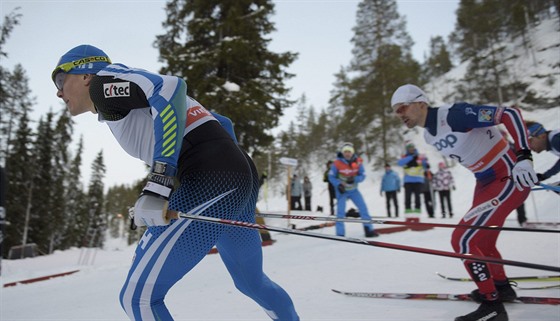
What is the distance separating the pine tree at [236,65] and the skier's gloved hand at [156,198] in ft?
34.9

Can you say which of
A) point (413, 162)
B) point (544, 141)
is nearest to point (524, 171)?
point (544, 141)

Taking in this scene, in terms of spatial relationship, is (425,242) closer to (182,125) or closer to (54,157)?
(182,125)

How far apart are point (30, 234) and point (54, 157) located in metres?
6.98

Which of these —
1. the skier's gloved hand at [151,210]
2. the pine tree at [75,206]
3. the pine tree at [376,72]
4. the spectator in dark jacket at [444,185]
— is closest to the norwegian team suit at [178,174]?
the skier's gloved hand at [151,210]

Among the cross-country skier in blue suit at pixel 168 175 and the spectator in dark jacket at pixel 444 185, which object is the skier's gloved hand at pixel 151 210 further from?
the spectator in dark jacket at pixel 444 185

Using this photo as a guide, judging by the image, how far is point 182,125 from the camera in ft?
5.41

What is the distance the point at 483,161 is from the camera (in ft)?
10.8

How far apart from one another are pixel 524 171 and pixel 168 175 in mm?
2671

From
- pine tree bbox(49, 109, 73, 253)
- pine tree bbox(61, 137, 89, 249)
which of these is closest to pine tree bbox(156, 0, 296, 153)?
pine tree bbox(49, 109, 73, 253)

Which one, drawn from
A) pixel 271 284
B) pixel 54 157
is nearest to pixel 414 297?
pixel 271 284

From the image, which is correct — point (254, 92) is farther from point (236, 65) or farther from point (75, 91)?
point (75, 91)

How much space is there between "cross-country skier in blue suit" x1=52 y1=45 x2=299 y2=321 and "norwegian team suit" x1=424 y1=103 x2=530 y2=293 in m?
1.80

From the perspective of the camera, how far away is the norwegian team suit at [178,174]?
5.30 feet

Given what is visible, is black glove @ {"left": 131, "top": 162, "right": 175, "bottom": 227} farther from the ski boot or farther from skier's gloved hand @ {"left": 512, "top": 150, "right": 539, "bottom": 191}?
the ski boot
